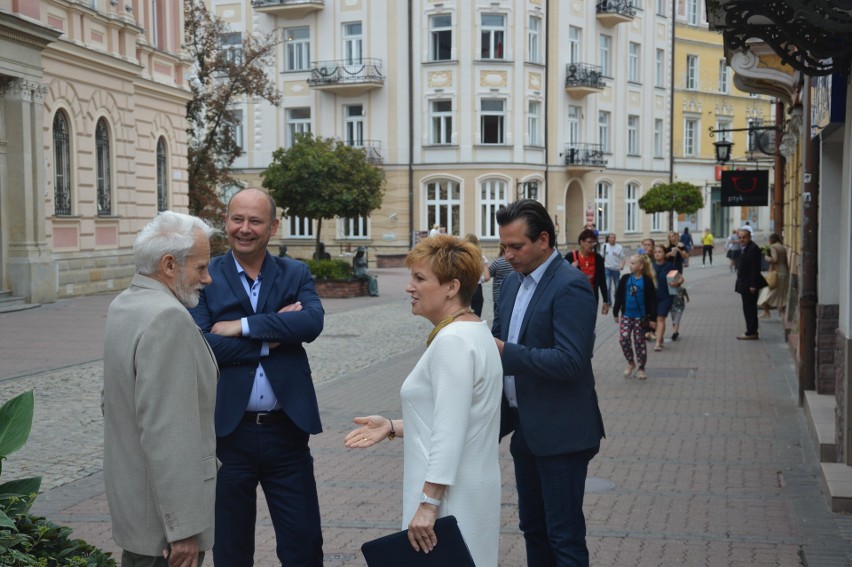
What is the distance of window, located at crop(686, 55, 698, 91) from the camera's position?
199 feet

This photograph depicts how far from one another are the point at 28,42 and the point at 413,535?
817 inches

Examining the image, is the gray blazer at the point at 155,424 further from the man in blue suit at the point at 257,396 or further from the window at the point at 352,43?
the window at the point at 352,43

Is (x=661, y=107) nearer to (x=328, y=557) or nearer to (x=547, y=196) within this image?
(x=547, y=196)

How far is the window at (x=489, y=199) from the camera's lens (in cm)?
4619

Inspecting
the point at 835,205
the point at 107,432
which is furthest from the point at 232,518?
the point at 835,205

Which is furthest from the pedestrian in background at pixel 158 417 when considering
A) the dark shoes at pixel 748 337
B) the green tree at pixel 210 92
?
the green tree at pixel 210 92

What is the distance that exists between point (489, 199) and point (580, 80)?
24.8 feet

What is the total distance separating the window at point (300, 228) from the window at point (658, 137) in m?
20.3

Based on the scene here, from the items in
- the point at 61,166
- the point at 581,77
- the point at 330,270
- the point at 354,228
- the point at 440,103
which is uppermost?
the point at 581,77

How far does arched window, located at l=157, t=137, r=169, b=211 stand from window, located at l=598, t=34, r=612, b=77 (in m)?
27.5

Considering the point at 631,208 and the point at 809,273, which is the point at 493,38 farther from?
the point at 809,273

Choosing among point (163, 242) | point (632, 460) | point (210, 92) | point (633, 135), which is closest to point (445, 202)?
point (210, 92)

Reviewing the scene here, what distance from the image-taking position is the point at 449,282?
12.1 ft

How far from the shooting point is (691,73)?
61.0 metres
